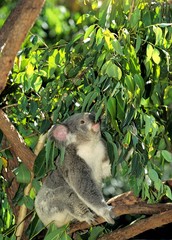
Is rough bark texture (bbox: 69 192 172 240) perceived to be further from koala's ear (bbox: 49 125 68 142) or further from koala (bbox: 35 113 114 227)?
koala's ear (bbox: 49 125 68 142)

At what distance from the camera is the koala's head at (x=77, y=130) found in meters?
3.19

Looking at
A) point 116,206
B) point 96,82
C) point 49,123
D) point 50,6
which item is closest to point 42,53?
point 49,123

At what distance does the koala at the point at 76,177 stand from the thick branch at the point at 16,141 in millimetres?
185

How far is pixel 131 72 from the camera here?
269cm

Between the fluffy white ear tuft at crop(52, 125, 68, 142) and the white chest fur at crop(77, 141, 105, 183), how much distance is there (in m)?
0.27

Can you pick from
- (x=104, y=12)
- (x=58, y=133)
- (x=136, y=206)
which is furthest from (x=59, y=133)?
(x=104, y=12)

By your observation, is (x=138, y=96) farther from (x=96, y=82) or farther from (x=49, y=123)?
(x=49, y=123)

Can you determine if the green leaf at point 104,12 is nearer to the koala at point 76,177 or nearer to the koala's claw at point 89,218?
the koala at point 76,177

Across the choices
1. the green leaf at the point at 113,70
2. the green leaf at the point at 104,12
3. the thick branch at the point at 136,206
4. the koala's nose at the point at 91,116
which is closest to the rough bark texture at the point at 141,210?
the thick branch at the point at 136,206

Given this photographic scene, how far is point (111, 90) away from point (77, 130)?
34.0 inches

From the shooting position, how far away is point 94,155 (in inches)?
137

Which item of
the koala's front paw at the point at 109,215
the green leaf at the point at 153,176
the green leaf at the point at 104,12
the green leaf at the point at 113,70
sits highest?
the green leaf at the point at 104,12

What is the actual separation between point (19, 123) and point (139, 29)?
3.90ft

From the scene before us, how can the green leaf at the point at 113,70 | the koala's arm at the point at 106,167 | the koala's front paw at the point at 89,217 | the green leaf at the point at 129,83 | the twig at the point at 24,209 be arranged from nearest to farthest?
the green leaf at the point at 113,70, the green leaf at the point at 129,83, the koala's front paw at the point at 89,217, the twig at the point at 24,209, the koala's arm at the point at 106,167
